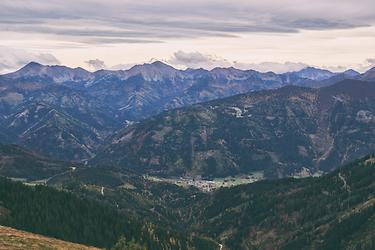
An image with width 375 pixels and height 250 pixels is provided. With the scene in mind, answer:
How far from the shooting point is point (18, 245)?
187m

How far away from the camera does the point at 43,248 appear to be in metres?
196

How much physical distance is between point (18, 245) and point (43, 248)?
11750 millimetres
